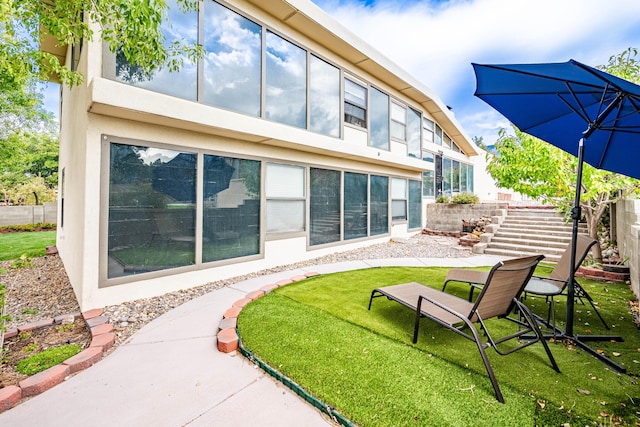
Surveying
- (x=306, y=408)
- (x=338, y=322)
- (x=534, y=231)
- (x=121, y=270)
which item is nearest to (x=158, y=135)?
(x=121, y=270)

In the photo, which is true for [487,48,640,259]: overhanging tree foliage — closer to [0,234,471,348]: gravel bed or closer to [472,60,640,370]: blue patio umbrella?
[472,60,640,370]: blue patio umbrella

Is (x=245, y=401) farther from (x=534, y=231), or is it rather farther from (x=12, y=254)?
(x=12, y=254)

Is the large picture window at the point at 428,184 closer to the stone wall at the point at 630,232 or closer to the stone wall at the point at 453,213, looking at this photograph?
the stone wall at the point at 453,213

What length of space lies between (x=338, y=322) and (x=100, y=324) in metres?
3.03

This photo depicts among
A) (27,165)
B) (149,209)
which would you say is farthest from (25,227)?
(149,209)

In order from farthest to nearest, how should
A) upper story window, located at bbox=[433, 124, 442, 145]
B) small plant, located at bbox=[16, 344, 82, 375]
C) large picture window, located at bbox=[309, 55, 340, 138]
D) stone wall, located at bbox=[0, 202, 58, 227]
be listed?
1. stone wall, located at bbox=[0, 202, 58, 227]
2. upper story window, located at bbox=[433, 124, 442, 145]
3. large picture window, located at bbox=[309, 55, 340, 138]
4. small plant, located at bbox=[16, 344, 82, 375]

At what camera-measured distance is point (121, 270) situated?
14.8ft

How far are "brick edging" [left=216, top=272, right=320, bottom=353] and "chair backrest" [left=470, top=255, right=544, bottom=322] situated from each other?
249 cm

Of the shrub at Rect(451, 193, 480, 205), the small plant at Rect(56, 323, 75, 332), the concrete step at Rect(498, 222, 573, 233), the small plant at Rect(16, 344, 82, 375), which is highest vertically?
the shrub at Rect(451, 193, 480, 205)

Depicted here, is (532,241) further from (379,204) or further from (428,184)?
(428,184)

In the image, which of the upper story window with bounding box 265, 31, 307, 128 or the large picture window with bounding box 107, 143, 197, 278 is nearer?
the large picture window with bounding box 107, 143, 197, 278

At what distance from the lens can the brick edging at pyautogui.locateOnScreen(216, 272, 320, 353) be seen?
10.2 ft

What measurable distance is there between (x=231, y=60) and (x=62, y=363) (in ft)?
17.9

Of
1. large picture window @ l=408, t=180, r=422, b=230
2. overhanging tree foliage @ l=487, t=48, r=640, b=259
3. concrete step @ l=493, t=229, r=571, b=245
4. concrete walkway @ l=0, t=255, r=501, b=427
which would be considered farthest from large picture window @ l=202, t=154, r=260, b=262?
concrete step @ l=493, t=229, r=571, b=245
